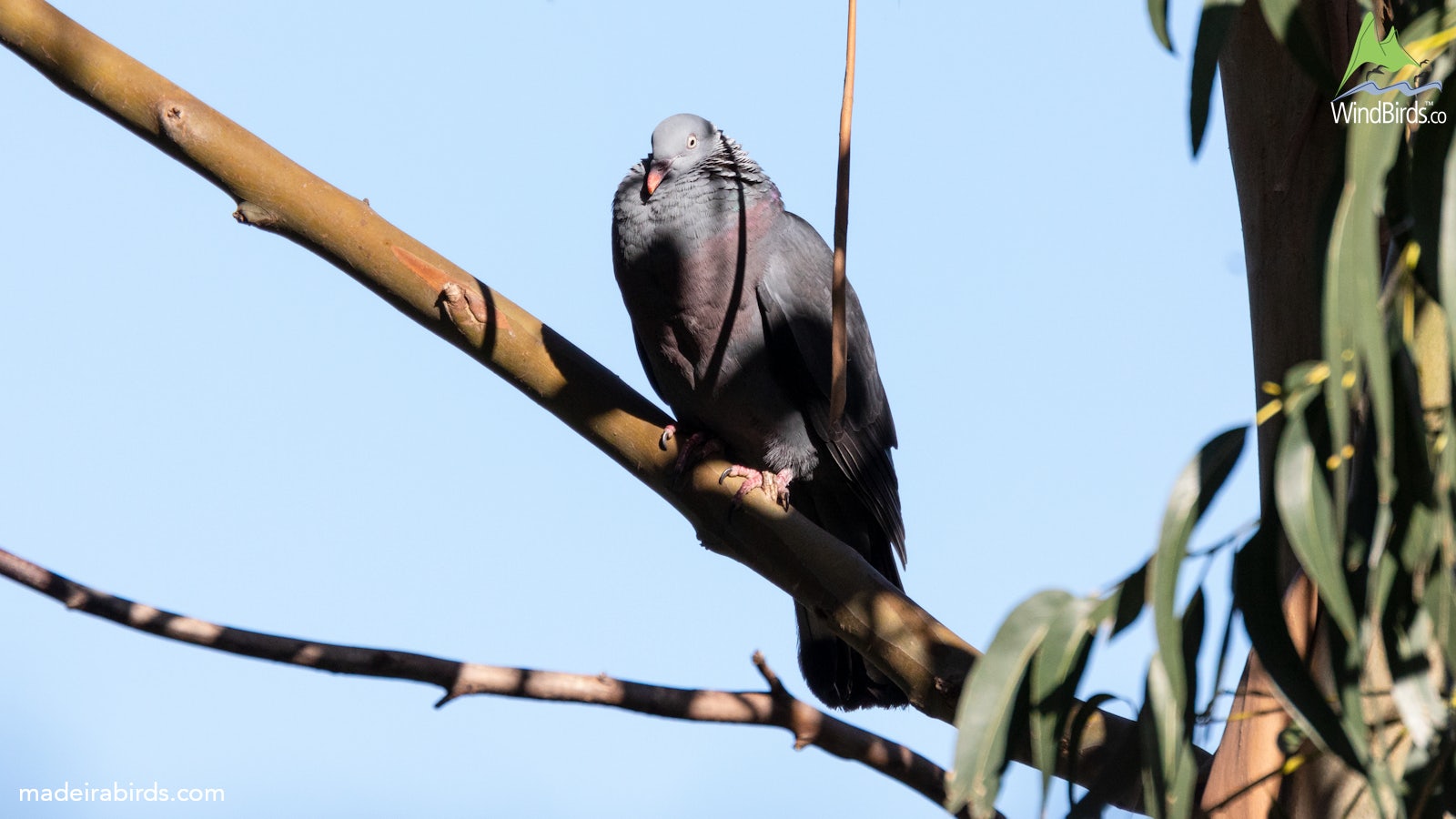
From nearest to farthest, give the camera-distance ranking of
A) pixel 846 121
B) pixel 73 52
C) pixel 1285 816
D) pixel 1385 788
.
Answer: pixel 1385 788
pixel 1285 816
pixel 846 121
pixel 73 52

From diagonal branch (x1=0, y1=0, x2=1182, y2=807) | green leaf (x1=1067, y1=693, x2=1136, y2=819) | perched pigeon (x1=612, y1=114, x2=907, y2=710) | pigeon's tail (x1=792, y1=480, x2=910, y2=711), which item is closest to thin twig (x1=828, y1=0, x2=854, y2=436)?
diagonal branch (x1=0, y1=0, x2=1182, y2=807)

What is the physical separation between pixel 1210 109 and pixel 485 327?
137 centimetres

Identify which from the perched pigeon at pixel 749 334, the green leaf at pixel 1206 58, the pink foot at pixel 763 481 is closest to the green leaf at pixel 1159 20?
the green leaf at pixel 1206 58

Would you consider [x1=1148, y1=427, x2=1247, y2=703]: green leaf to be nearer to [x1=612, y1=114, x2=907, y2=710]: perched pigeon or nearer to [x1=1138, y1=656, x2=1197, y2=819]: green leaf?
[x1=1138, y1=656, x2=1197, y2=819]: green leaf

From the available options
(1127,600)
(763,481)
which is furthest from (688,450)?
(1127,600)

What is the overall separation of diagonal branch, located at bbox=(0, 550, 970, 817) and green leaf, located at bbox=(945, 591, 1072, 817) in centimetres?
56

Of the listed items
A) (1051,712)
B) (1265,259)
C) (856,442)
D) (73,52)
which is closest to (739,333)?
(856,442)

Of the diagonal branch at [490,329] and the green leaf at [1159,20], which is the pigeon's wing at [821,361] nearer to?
the diagonal branch at [490,329]

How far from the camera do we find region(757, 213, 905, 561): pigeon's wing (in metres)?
3.66

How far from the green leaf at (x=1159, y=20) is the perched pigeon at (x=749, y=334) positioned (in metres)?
1.91

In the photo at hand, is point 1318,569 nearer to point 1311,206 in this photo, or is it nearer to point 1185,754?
point 1185,754

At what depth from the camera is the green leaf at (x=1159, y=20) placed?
5.40ft

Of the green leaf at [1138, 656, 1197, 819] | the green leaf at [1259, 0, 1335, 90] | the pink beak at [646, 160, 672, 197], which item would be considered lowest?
the green leaf at [1138, 656, 1197, 819]

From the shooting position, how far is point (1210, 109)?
159cm
